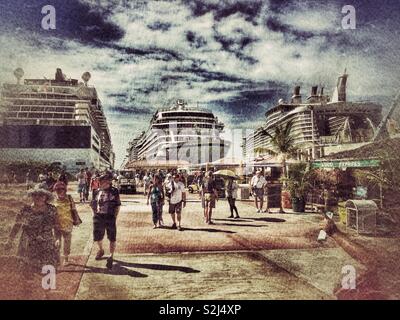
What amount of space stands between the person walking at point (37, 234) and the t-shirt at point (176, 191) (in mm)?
4342

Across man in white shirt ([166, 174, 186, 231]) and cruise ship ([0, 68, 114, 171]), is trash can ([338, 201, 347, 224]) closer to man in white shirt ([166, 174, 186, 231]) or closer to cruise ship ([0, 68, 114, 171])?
man in white shirt ([166, 174, 186, 231])

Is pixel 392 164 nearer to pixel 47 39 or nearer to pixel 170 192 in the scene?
pixel 170 192

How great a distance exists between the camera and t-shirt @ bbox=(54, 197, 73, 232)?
6.09 metres

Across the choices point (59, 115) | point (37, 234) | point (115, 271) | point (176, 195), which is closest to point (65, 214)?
point (37, 234)

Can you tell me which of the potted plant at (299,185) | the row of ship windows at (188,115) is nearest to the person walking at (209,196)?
the potted plant at (299,185)

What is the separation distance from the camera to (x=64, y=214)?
6141 millimetres

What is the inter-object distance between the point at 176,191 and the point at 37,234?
4643 mm

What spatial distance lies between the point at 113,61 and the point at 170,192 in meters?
3.89

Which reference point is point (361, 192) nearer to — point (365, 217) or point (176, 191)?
point (365, 217)

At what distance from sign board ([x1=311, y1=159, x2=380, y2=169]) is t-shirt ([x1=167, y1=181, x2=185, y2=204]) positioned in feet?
17.2

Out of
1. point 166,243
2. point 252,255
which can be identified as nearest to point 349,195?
point 252,255

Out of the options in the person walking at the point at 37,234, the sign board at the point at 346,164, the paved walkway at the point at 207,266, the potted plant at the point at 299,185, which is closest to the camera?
the person walking at the point at 37,234

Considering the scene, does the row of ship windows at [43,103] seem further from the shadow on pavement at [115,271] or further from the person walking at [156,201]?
the shadow on pavement at [115,271]

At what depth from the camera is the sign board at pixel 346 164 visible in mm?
9148
